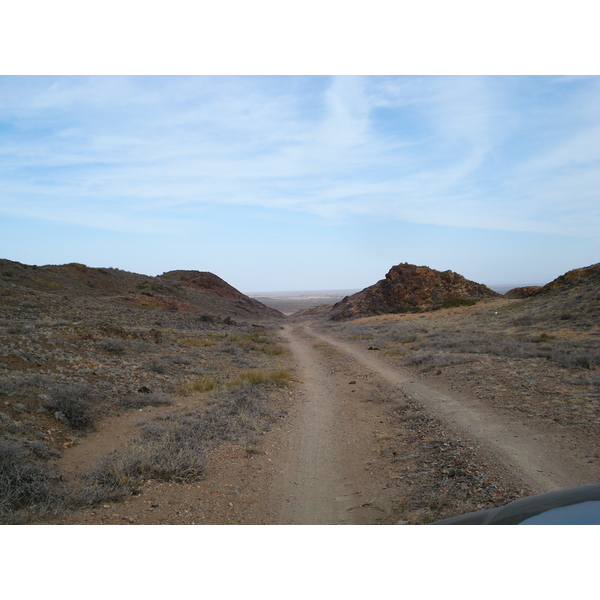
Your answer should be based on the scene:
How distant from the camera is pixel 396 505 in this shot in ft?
16.0

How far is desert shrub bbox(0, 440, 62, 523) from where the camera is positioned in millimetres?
4202

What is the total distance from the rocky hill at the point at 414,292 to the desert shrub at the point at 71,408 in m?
43.6

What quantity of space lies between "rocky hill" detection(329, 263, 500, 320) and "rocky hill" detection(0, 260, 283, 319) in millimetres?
19085

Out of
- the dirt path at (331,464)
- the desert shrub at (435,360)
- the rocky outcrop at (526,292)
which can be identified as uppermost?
the rocky outcrop at (526,292)

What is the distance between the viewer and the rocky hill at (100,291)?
78.4ft

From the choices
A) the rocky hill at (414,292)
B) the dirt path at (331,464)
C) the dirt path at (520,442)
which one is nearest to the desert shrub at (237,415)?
the dirt path at (331,464)

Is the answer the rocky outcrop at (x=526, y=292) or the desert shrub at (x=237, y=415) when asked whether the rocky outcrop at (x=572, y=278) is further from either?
the desert shrub at (x=237, y=415)

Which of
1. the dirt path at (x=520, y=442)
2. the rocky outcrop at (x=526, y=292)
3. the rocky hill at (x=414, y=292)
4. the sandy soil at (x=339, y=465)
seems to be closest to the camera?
the sandy soil at (x=339, y=465)

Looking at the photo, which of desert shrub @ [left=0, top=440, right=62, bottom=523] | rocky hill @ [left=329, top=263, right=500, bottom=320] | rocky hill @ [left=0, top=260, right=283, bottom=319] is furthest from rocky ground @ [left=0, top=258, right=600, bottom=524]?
rocky hill @ [left=329, top=263, right=500, bottom=320]

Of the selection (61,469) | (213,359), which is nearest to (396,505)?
(61,469)

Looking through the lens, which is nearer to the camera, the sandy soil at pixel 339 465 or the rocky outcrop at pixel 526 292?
the sandy soil at pixel 339 465

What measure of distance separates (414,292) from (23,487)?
5065cm

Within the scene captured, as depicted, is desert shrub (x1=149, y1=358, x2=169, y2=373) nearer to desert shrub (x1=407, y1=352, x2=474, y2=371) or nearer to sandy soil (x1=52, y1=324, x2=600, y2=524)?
sandy soil (x1=52, y1=324, x2=600, y2=524)

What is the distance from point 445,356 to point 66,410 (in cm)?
1174
